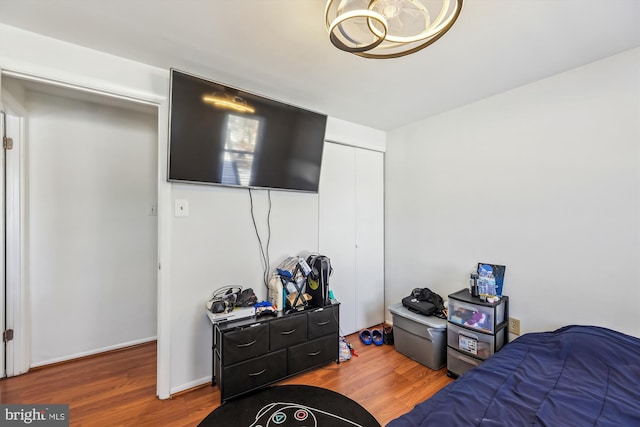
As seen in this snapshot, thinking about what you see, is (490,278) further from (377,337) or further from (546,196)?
(377,337)

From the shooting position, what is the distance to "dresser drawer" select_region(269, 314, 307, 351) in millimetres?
2029

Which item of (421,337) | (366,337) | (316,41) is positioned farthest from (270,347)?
(316,41)

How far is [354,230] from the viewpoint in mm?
3029

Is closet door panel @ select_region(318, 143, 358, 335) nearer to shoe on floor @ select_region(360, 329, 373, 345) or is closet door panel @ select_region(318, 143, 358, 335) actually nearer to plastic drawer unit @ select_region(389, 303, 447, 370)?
shoe on floor @ select_region(360, 329, 373, 345)

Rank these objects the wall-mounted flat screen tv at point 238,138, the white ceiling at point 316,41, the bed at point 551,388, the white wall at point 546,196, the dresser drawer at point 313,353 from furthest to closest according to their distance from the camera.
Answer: the dresser drawer at point 313,353
the wall-mounted flat screen tv at point 238,138
the white wall at point 546,196
the white ceiling at point 316,41
the bed at point 551,388

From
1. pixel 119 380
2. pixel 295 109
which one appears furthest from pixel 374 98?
pixel 119 380

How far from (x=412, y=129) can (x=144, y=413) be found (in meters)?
3.46

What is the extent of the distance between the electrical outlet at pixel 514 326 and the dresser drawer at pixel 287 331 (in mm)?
1701

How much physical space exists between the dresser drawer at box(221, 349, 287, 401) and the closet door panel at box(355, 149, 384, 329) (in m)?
1.21

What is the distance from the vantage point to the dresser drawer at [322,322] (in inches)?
87.5

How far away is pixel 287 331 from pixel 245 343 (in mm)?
340
